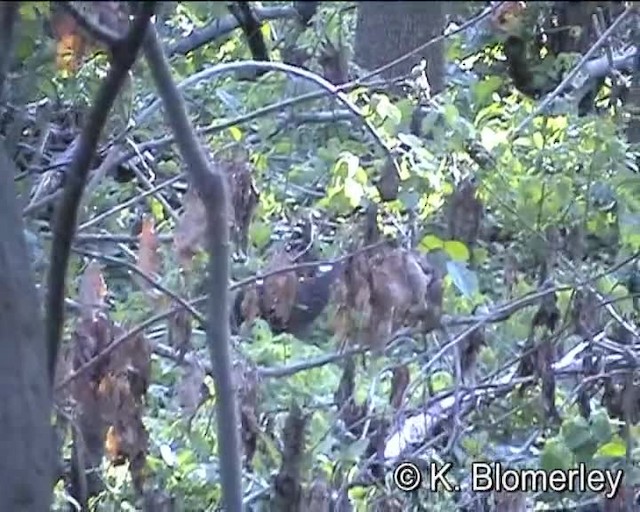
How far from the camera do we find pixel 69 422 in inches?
108

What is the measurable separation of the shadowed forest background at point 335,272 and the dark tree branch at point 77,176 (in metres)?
0.59

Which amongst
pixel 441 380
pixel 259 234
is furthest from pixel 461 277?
pixel 441 380

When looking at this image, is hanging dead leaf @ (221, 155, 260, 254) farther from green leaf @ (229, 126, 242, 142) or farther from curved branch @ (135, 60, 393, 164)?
green leaf @ (229, 126, 242, 142)

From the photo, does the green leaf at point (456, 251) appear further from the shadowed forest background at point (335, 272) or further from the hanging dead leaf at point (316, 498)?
the hanging dead leaf at point (316, 498)

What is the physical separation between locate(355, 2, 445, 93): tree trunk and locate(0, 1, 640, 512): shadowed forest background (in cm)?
14

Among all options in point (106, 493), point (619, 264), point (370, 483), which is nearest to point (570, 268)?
point (619, 264)

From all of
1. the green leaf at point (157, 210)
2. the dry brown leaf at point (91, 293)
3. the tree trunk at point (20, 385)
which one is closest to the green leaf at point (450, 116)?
the green leaf at point (157, 210)

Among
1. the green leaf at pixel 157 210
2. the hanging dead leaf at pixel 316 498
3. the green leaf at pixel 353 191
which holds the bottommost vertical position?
the hanging dead leaf at pixel 316 498

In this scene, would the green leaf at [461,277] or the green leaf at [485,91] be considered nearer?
the green leaf at [461,277]

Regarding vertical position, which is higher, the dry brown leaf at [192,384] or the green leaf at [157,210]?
the green leaf at [157,210]

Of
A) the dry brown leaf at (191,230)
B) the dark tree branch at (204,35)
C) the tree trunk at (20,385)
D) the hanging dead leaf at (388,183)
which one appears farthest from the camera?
the dark tree branch at (204,35)

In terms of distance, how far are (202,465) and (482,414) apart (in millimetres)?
757

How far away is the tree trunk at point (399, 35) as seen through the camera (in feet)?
4.03

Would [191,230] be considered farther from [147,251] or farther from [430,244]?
[430,244]
